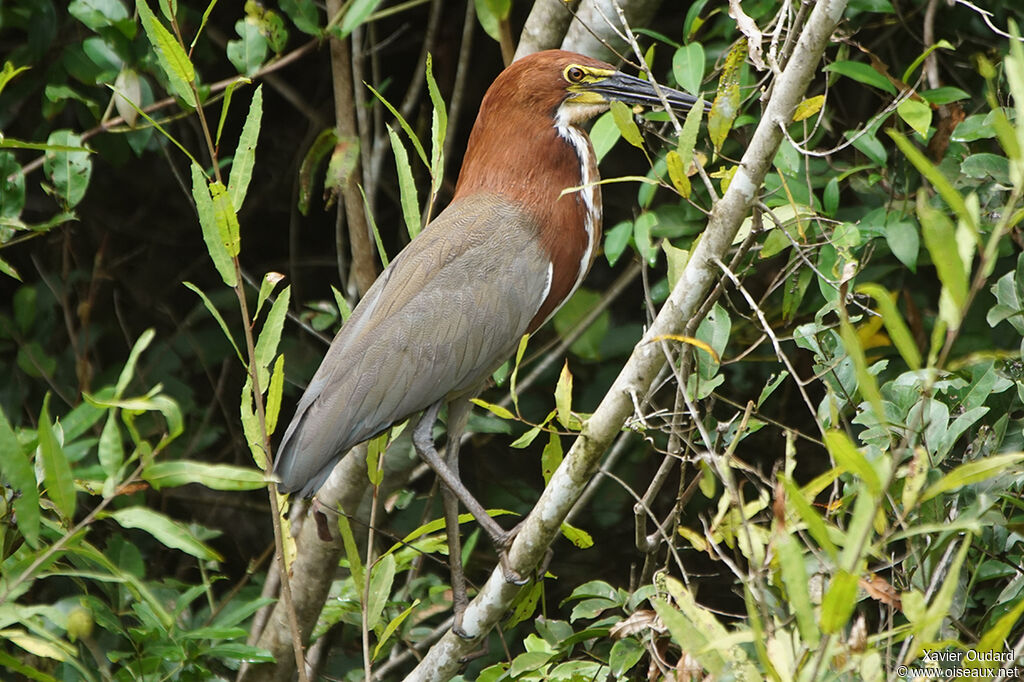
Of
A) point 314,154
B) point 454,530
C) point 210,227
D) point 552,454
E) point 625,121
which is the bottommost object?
point 454,530

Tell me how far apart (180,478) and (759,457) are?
→ 250 cm

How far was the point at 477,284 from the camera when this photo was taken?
2.72 metres

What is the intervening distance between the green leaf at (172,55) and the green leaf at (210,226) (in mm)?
148

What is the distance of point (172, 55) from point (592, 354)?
5.89 ft

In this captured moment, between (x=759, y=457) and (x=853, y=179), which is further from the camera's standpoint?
(x=759, y=457)

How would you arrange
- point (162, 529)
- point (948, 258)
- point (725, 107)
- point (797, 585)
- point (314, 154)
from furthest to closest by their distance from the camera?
point (314, 154) → point (725, 107) → point (162, 529) → point (797, 585) → point (948, 258)

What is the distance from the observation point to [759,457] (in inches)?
148

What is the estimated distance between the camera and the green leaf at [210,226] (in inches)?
70.4

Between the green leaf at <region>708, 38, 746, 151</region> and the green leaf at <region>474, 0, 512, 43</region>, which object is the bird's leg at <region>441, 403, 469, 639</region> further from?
the green leaf at <region>708, 38, 746, 151</region>

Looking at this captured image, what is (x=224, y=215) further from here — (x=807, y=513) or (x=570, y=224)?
(x=570, y=224)

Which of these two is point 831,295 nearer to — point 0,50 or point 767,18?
point 767,18

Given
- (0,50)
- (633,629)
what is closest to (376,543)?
(633,629)

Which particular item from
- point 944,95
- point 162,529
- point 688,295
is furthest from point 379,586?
point 944,95

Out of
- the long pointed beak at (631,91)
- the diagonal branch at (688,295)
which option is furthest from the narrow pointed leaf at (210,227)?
the long pointed beak at (631,91)
